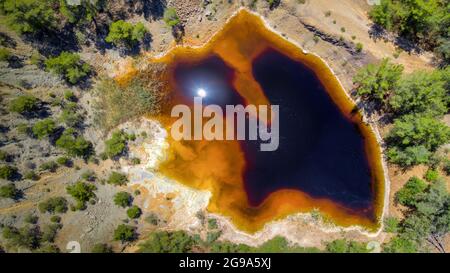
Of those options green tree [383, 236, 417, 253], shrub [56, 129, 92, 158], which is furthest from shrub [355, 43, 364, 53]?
shrub [56, 129, 92, 158]

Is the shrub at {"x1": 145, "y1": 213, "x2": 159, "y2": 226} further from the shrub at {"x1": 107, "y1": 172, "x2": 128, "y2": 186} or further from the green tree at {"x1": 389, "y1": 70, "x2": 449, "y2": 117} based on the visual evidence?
the green tree at {"x1": 389, "y1": 70, "x2": 449, "y2": 117}

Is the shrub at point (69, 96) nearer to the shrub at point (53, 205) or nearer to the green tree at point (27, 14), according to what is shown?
the green tree at point (27, 14)

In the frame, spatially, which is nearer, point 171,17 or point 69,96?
point 69,96

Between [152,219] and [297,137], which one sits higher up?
[297,137]

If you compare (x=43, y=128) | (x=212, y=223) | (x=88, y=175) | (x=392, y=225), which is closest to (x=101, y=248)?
(x=88, y=175)

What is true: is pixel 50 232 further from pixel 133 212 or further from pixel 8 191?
pixel 133 212

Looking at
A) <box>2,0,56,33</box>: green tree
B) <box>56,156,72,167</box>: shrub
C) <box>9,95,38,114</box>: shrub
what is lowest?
<box>56,156,72,167</box>: shrub

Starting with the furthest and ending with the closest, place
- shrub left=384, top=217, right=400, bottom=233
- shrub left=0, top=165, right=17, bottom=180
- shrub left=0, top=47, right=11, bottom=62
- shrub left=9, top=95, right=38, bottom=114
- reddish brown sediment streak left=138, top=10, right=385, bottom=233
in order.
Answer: reddish brown sediment streak left=138, top=10, right=385, bottom=233 < shrub left=384, top=217, right=400, bottom=233 < shrub left=9, top=95, right=38, bottom=114 < shrub left=0, top=47, right=11, bottom=62 < shrub left=0, top=165, right=17, bottom=180
